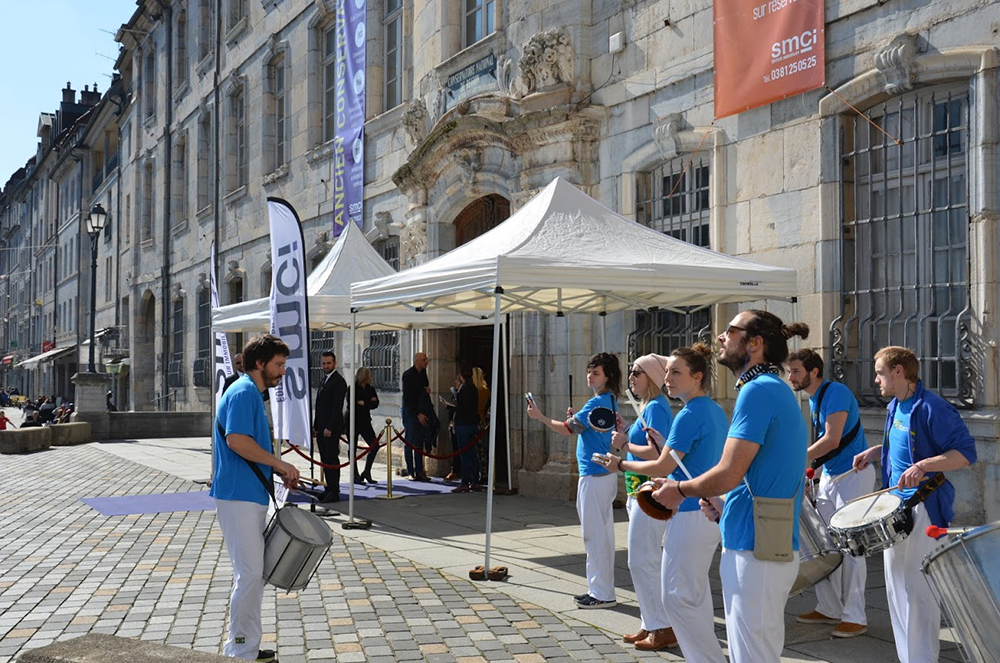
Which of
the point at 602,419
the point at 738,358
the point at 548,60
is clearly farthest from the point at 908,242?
the point at 738,358

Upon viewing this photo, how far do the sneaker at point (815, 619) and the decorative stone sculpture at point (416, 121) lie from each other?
1023 cm

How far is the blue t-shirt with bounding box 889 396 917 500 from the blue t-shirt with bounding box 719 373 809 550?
59.7 inches

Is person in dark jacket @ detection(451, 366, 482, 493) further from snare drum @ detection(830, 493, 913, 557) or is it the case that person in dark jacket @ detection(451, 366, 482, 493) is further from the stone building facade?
snare drum @ detection(830, 493, 913, 557)

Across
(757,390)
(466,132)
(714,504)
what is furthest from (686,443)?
(466,132)

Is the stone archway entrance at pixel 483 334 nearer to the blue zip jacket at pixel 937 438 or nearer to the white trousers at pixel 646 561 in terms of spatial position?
the white trousers at pixel 646 561

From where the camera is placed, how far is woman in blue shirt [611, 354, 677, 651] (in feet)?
18.4

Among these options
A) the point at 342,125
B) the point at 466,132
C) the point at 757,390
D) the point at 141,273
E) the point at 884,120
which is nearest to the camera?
the point at 757,390

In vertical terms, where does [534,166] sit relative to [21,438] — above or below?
above

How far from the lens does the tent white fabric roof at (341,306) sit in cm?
1177

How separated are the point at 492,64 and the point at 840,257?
6097 mm

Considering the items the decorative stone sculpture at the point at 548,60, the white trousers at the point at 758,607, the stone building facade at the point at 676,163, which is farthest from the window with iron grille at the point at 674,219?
the white trousers at the point at 758,607

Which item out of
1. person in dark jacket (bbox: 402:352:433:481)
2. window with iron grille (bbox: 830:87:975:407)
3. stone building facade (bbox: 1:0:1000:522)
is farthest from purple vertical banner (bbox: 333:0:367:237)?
window with iron grille (bbox: 830:87:975:407)

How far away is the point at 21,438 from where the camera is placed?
802 inches

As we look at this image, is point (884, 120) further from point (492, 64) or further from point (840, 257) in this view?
point (492, 64)
